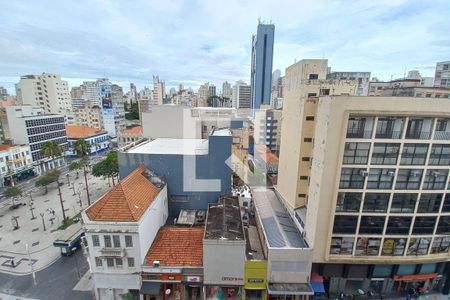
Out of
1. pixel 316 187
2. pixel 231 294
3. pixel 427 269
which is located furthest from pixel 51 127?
pixel 427 269

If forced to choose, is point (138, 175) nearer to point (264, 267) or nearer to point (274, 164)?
point (264, 267)

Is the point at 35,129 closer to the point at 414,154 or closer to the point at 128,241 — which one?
the point at 128,241

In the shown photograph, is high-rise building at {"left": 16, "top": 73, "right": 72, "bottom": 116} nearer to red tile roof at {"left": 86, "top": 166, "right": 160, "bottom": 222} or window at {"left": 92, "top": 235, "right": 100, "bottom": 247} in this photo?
red tile roof at {"left": 86, "top": 166, "right": 160, "bottom": 222}

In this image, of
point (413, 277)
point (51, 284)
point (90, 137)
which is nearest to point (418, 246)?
point (413, 277)

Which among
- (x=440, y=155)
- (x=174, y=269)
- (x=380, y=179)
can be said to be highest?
(x=440, y=155)

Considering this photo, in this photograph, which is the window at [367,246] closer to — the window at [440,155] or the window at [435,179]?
the window at [435,179]

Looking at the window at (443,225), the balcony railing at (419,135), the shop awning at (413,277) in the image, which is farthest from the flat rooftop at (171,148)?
the window at (443,225)
